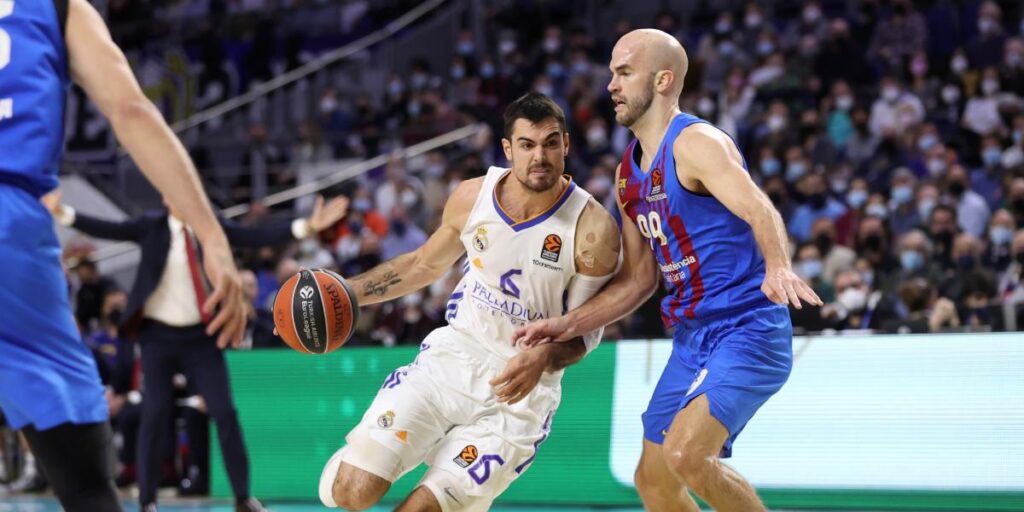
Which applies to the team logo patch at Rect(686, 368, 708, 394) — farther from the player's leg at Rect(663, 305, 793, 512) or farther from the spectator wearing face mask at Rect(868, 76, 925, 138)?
the spectator wearing face mask at Rect(868, 76, 925, 138)

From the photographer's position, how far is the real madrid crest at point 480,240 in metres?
4.95

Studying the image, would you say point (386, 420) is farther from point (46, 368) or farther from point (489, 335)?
point (46, 368)

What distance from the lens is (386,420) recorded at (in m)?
4.66

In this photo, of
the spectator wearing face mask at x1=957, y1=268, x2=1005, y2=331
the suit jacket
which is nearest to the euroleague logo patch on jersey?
the suit jacket

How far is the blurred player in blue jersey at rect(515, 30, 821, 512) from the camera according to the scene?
14.5 feet

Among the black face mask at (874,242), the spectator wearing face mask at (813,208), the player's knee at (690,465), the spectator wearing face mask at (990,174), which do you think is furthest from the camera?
the spectator wearing face mask at (813,208)

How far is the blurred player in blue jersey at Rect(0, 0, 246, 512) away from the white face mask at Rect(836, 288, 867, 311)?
7.36m

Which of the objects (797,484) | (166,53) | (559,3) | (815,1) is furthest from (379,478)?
(166,53)

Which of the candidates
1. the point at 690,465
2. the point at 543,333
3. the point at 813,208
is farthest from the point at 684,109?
the point at 690,465

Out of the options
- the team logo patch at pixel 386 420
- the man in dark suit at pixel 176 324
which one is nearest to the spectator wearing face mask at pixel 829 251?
the man in dark suit at pixel 176 324

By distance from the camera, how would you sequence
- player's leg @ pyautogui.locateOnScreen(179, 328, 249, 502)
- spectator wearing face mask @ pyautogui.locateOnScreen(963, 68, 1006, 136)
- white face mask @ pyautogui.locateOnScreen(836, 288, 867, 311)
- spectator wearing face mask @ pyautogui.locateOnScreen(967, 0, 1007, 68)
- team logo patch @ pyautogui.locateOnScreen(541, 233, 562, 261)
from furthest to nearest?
1. spectator wearing face mask @ pyautogui.locateOnScreen(967, 0, 1007, 68)
2. spectator wearing face mask @ pyautogui.locateOnScreen(963, 68, 1006, 136)
3. white face mask @ pyautogui.locateOnScreen(836, 288, 867, 311)
4. player's leg @ pyautogui.locateOnScreen(179, 328, 249, 502)
5. team logo patch @ pyautogui.locateOnScreen(541, 233, 562, 261)

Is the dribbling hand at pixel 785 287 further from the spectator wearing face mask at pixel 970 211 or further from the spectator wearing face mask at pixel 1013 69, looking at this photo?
the spectator wearing face mask at pixel 1013 69

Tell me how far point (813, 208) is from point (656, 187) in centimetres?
729

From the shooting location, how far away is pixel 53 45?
2.81 meters
